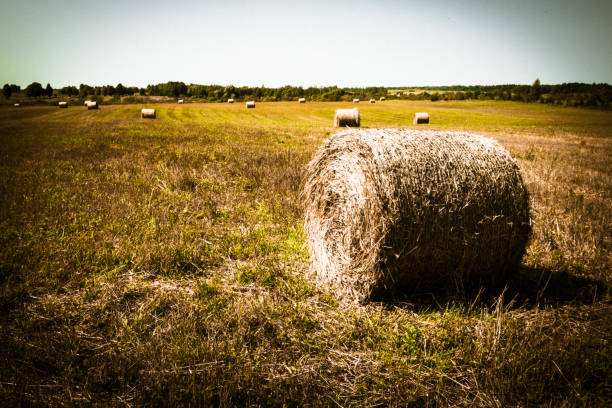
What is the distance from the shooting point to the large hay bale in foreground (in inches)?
140

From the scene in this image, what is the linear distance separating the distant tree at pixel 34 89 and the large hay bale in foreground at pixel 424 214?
457 feet

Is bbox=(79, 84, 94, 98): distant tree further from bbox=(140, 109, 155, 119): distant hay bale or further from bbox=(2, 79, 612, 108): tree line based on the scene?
bbox=(140, 109, 155, 119): distant hay bale

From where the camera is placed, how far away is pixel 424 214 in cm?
357

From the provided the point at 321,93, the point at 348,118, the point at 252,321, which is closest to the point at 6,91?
the point at 321,93

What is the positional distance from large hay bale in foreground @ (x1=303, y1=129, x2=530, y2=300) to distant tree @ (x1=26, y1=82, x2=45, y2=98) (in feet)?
457

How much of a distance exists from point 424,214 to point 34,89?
141 metres

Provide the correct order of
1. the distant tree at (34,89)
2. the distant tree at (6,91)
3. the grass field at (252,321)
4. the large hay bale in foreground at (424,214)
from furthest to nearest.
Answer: the distant tree at (34,89), the distant tree at (6,91), the large hay bale in foreground at (424,214), the grass field at (252,321)

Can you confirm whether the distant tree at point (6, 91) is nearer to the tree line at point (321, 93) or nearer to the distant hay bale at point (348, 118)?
the tree line at point (321, 93)

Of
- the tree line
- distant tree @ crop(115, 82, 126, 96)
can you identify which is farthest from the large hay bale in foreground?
distant tree @ crop(115, 82, 126, 96)

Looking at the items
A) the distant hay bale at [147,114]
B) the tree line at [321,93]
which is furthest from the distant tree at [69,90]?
the distant hay bale at [147,114]

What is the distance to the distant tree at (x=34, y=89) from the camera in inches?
3954

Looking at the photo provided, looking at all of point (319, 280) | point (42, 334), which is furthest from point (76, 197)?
point (319, 280)

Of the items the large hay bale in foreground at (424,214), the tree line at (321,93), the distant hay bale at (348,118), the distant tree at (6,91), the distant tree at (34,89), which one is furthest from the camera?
the distant tree at (34,89)

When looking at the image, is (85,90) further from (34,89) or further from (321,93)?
(321,93)
